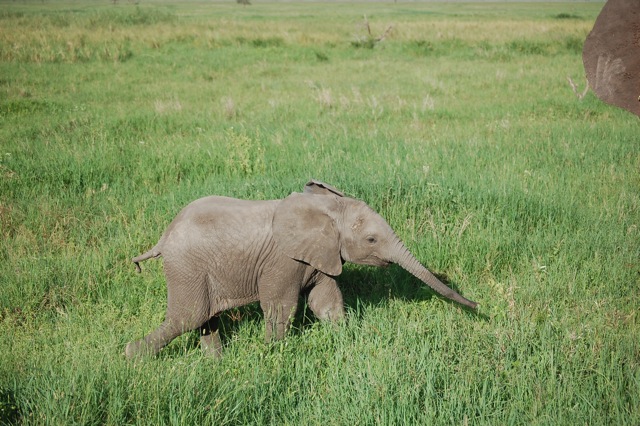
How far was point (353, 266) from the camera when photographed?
5.35 meters

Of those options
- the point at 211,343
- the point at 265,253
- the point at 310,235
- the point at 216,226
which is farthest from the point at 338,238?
the point at 211,343

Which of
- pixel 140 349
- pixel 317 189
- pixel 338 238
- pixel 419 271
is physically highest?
pixel 317 189

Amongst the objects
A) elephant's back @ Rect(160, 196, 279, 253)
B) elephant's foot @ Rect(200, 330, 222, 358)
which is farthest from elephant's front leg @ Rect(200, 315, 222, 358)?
elephant's back @ Rect(160, 196, 279, 253)

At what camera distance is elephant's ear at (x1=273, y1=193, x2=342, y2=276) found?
3.85 meters

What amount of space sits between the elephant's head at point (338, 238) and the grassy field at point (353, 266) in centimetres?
49

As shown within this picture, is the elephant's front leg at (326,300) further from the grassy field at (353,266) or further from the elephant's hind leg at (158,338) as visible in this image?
the elephant's hind leg at (158,338)

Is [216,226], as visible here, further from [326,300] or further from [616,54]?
[616,54]

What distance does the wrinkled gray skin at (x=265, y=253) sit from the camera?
3859 mm

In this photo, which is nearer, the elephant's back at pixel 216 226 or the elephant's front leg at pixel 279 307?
the elephant's back at pixel 216 226

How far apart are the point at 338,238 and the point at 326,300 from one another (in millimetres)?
522

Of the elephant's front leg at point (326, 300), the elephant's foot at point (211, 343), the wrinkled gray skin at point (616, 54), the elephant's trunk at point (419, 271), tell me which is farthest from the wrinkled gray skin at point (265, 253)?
the wrinkled gray skin at point (616, 54)

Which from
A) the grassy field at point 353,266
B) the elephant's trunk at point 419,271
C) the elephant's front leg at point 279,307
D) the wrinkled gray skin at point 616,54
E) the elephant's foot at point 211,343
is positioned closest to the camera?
the wrinkled gray skin at point 616,54

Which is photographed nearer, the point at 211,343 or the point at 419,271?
the point at 419,271

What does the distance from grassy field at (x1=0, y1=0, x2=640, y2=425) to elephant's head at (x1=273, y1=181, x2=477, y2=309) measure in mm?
492
